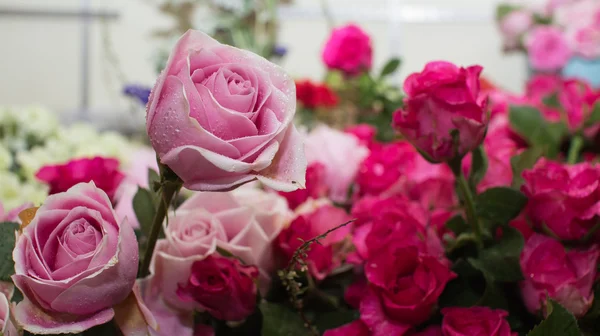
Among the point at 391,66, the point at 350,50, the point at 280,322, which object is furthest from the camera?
the point at 350,50

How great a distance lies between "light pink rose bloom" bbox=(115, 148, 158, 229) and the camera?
1.56 feet

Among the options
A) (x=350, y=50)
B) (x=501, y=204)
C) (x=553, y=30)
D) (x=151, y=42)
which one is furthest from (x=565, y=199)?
(x=151, y=42)

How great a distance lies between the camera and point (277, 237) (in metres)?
0.46

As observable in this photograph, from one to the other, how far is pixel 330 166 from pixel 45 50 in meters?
2.74

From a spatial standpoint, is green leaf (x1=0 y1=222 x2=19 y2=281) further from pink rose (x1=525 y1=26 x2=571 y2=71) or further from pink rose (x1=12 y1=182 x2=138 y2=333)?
pink rose (x1=525 y1=26 x2=571 y2=71)

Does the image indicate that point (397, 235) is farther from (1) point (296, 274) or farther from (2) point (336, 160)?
(2) point (336, 160)

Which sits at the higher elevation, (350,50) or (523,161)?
(523,161)

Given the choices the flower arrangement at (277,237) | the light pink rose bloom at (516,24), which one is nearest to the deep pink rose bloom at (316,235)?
the flower arrangement at (277,237)

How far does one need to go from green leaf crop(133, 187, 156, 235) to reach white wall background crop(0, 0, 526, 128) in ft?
7.98

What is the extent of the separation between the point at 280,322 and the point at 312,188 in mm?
240

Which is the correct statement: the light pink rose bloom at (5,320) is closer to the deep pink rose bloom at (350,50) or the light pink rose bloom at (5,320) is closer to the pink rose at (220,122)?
the pink rose at (220,122)

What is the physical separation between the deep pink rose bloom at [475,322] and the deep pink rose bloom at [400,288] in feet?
0.06

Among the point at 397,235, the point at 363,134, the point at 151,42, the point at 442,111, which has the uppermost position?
the point at 442,111

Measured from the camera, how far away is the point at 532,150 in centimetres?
47
